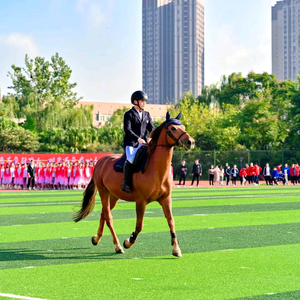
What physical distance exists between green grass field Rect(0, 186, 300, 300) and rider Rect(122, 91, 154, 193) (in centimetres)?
136

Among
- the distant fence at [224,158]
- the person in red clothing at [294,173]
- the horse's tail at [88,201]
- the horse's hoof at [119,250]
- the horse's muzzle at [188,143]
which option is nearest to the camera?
the horse's muzzle at [188,143]

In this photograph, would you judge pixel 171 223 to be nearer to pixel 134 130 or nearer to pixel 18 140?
pixel 134 130

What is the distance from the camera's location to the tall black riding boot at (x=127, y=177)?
31.0 ft

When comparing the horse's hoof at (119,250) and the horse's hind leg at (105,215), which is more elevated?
the horse's hind leg at (105,215)

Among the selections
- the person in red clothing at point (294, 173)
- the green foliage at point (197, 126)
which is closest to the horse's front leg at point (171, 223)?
the person in red clothing at point (294, 173)

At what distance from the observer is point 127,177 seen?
946cm

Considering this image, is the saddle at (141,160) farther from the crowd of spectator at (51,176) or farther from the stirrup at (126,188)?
the crowd of spectator at (51,176)

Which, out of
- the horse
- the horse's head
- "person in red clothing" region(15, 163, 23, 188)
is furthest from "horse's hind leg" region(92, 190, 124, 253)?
"person in red clothing" region(15, 163, 23, 188)

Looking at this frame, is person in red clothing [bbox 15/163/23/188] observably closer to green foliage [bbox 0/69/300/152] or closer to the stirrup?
green foliage [bbox 0/69/300/152]

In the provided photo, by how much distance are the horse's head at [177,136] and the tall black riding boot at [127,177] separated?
2.67ft

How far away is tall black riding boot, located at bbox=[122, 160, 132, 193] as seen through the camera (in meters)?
9.44

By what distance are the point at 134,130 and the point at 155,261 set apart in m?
2.41

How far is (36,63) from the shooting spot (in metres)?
77.1

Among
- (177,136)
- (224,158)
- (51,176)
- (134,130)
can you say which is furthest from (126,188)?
(224,158)
